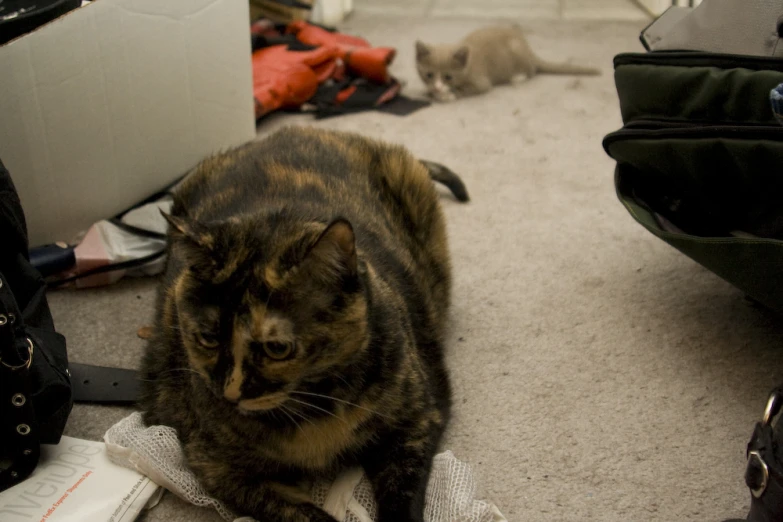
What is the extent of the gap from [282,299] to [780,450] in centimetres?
60

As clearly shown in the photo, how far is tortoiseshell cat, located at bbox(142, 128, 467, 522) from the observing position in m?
0.83

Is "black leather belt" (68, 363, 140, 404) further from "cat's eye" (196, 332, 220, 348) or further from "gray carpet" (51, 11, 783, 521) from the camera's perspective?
"cat's eye" (196, 332, 220, 348)

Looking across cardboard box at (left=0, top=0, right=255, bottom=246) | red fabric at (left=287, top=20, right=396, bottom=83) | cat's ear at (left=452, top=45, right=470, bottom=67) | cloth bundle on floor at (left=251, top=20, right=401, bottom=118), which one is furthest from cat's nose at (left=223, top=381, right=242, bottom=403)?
cat's ear at (left=452, top=45, right=470, bottom=67)

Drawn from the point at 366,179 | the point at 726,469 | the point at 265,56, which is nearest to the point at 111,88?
the point at 366,179

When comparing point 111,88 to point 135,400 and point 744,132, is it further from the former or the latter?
point 744,132

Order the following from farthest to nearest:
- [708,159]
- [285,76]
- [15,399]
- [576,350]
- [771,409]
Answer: [285,76]
[576,350]
[708,159]
[15,399]
[771,409]

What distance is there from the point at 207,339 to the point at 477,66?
2046mm

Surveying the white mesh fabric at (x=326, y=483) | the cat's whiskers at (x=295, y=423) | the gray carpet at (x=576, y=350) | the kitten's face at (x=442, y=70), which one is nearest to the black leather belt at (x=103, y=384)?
the gray carpet at (x=576, y=350)

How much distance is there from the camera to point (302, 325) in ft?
2.74

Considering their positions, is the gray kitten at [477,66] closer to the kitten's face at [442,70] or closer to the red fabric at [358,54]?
the kitten's face at [442,70]

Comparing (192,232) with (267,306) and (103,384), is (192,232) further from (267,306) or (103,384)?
(103,384)

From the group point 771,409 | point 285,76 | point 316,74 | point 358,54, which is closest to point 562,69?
point 358,54

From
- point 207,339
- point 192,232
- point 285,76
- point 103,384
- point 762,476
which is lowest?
point 103,384

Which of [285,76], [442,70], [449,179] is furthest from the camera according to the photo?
[442,70]
